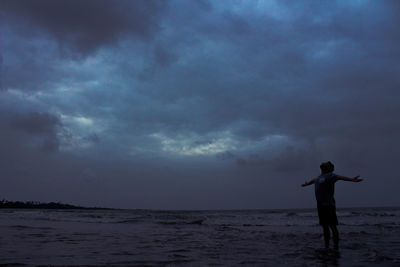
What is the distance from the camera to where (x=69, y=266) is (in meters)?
5.77

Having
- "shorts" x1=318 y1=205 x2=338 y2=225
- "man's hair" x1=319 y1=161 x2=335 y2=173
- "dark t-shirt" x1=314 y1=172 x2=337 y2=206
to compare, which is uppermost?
"man's hair" x1=319 y1=161 x2=335 y2=173

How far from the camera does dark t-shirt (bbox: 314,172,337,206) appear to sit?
28.1 ft

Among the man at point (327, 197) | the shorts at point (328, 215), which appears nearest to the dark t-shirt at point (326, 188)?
the man at point (327, 197)

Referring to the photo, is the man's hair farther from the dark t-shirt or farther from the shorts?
the shorts

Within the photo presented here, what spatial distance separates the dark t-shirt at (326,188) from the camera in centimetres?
858

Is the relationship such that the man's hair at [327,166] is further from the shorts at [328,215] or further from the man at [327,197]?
the shorts at [328,215]

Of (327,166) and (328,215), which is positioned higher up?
(327,166)

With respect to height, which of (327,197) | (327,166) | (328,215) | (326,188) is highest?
(327,166)

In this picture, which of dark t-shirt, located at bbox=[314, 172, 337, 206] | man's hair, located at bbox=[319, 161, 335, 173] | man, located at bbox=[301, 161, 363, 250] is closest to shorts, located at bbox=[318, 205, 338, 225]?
man, located at bbox=[301, 161, 363, 250]

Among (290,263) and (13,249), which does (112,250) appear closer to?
(13,249)

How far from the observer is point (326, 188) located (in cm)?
865

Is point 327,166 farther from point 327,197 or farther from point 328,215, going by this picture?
point 328,215

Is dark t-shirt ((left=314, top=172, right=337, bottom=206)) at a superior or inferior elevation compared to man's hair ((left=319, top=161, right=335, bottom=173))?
inferior

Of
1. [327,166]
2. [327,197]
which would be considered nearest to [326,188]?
[327,197]
